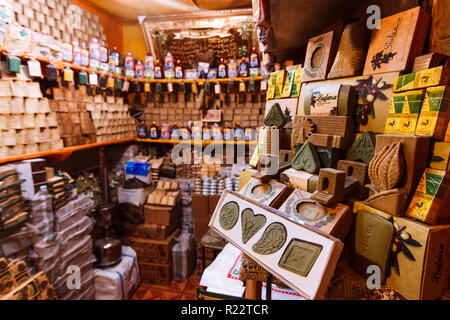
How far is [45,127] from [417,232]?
344 cm

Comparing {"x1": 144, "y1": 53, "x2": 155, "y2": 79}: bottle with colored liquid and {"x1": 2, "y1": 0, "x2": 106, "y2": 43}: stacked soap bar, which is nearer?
{"x1": 2, "y1": 0, "x2": 106, "y2": 43}: stacked soap bar

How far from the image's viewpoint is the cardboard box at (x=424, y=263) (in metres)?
0.88

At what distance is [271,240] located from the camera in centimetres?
105

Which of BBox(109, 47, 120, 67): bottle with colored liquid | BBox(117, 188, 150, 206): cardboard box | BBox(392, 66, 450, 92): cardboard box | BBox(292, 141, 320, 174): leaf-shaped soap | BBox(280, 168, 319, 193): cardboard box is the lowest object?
BBox(117, 188, 150, 206): cardboard box

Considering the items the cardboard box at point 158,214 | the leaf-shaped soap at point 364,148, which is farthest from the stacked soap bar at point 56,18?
the leaf-shaped soap at point 364,148

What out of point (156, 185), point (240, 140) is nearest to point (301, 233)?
point (240, 140)

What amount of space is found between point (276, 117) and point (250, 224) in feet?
2.63

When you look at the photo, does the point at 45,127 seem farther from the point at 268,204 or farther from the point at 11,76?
the point at 268,204

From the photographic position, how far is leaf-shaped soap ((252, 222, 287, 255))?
1.02 m

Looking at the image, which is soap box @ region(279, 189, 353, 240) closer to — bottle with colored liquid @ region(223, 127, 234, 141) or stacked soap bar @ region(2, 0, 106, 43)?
bottle with colored liquid @ region(223, 127, 234, 141)

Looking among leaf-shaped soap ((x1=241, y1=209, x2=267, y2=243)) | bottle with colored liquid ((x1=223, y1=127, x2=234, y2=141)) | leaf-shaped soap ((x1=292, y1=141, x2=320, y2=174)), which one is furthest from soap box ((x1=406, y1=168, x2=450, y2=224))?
bottle with colored liquid ((x1=223, y1=127, x2=234, y2=141))

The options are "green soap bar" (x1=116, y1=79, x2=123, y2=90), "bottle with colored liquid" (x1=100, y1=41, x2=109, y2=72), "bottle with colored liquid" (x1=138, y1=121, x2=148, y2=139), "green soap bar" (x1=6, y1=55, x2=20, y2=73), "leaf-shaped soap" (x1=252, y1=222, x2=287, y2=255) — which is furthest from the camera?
"bottle with colored liquid" (x1=138, y1=121, x2=148, y2=139)

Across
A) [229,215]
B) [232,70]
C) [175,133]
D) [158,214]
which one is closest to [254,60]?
[232,70]

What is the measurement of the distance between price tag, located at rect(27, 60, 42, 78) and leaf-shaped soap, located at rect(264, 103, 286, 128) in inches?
103
